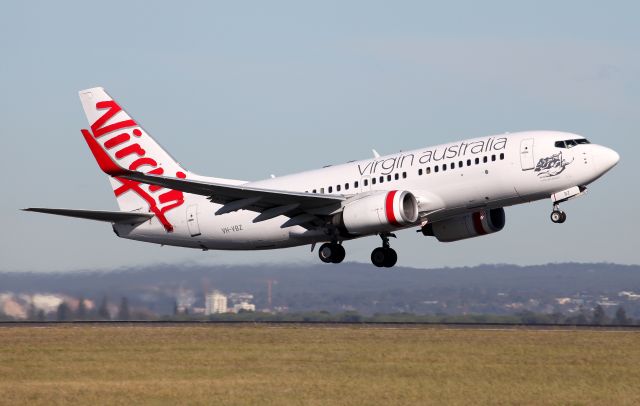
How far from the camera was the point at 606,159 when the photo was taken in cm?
4009

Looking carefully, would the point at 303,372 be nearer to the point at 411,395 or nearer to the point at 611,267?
the point at 411,395

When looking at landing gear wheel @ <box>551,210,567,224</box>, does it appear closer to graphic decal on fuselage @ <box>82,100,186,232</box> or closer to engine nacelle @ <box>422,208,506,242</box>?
engine nacelle @ <box>422,208,506,242</box>

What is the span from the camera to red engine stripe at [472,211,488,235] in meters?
46.2

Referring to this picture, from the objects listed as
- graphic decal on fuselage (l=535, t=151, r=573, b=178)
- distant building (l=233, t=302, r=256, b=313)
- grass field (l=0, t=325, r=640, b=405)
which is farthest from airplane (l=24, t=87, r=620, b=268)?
distant building (l=233, t=302, r=256, b=313)

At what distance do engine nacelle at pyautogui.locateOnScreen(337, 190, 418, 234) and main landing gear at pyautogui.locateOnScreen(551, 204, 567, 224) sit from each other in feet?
16.4

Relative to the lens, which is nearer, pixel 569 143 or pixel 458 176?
pixel 569 143

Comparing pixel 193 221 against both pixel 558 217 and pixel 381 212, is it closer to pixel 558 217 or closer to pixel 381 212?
pixel 381 212

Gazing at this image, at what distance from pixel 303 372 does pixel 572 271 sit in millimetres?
58459

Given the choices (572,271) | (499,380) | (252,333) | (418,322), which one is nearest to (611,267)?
(572,271)

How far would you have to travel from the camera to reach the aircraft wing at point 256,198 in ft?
133

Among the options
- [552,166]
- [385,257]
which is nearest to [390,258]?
[385,257]

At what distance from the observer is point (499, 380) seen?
28047 mm

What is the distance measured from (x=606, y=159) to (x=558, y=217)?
2774 mm

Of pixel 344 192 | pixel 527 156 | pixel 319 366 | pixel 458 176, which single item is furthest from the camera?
pixel 344 192
